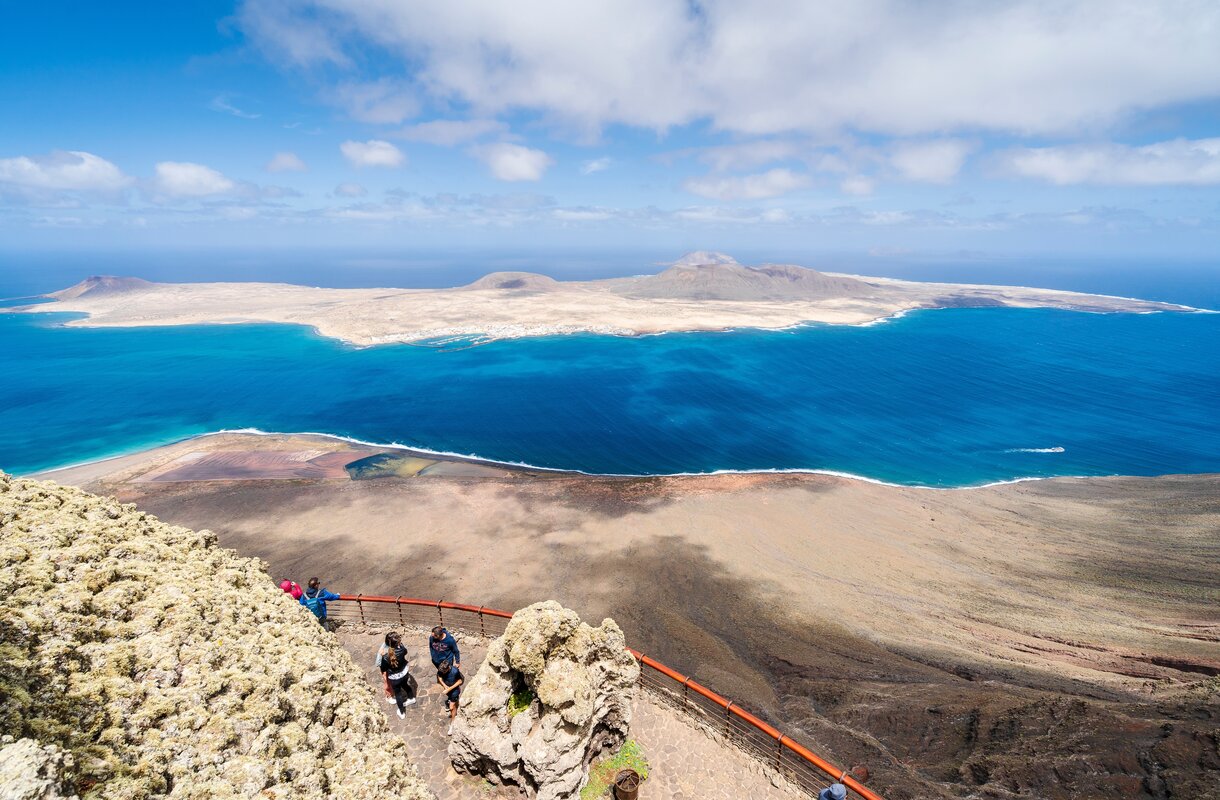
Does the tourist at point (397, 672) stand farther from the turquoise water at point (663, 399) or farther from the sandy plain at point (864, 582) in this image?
the turquoise water at point (663, 399)

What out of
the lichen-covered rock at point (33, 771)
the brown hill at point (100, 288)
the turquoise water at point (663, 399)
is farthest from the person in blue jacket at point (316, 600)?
the brown hill at point (100, 288)

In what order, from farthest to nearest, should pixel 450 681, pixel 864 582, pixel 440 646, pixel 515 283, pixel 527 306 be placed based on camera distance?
pixel 515 283 < pixel 527 306 < pixel 864 582 < pixel 450 681 < pixel 440 646

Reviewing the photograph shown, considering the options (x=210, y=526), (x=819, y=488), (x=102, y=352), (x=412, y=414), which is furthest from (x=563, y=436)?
(x=102, y=352)

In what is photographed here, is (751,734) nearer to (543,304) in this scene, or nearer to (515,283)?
(543,304)

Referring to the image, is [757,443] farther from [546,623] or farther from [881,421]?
[546,623]

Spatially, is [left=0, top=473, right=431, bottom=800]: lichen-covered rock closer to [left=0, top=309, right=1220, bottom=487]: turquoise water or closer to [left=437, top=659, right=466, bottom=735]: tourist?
[left=437, top=659, right=466, bottom=735]: tourist

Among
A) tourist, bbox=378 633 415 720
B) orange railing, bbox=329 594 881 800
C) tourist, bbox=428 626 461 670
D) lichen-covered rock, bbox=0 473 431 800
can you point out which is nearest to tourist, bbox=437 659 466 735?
tourist, bbox=428 626 461 670

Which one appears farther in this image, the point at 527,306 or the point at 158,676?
the point at 527,306

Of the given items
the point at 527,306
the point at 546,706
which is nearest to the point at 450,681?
the point at 546,706
